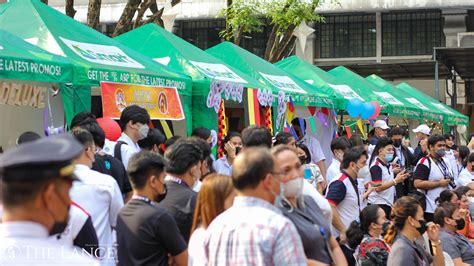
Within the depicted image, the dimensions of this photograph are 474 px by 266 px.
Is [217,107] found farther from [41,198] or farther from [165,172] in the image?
[41,198]

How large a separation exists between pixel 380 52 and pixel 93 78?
27.5 metres

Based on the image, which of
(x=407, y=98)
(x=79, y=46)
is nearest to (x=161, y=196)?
(x=79, y=46)

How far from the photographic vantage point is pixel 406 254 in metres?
6.33

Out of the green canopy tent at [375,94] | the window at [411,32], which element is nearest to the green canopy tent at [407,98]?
the green canopy tent at [375,94]

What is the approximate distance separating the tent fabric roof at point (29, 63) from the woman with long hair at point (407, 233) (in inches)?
139

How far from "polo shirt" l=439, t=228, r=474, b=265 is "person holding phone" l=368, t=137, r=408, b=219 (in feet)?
6.83

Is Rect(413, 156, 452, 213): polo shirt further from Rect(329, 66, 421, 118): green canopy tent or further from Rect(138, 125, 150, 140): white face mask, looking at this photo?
Rect(329, 66, 421, 118): green canopy tent

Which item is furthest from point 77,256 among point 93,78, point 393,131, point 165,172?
point 393,131

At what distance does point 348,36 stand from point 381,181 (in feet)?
84.0

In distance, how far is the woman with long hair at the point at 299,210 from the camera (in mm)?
4641

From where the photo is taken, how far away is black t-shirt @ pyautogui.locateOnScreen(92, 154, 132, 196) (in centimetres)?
625

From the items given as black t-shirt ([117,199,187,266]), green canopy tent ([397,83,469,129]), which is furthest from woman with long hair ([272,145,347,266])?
green canopy tent ([397,83,469,129])

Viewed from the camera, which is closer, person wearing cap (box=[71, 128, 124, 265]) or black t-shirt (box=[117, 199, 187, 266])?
black t-shirt (box=[117, 199, 187, 266])

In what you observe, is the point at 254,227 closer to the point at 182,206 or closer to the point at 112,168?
the point at 182,206
